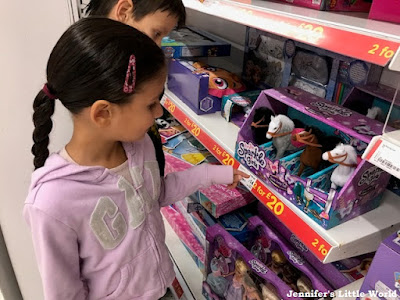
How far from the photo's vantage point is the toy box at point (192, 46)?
1407 mm

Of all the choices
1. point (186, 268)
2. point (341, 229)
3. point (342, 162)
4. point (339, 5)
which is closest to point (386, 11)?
point (339, 5)

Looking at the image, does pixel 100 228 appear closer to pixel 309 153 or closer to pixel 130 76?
pixel 130 76

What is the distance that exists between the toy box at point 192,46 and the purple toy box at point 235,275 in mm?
702

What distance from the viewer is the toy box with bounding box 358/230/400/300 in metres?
0.63

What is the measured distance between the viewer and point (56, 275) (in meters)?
0.76

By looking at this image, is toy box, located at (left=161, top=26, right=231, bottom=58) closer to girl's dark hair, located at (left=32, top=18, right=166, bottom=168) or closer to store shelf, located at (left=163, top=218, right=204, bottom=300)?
girl's dark hair, located at (left=32, top=18, right=166, bottom=168)

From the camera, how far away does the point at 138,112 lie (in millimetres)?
748

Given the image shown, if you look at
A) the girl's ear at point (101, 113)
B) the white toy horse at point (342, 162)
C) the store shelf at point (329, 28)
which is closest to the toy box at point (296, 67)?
the store shelf at point (329, 28)

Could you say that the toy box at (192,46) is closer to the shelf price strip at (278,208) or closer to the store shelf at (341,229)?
the shelf price strip at (278,208)

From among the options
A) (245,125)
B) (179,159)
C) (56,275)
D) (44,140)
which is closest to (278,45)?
(245,125)

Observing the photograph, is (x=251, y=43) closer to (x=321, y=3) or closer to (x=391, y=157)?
(x=321, y=3)

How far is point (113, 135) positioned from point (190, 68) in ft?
2.05

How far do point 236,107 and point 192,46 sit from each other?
367mm

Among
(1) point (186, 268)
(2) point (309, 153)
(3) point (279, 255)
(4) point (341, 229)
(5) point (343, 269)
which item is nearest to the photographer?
(4) point (341, 229)
